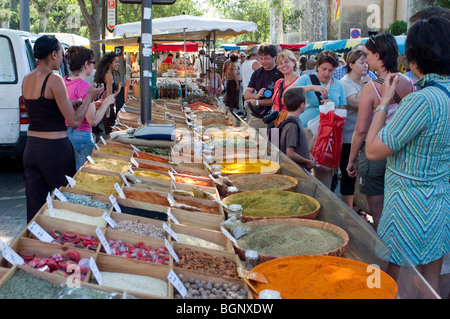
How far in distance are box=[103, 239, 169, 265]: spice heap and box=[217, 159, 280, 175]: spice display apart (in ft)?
6.26

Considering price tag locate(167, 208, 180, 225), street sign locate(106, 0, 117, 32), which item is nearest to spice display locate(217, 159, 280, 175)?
price tag locate(167, 208, 180, 225)

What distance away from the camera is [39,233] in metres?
2.49

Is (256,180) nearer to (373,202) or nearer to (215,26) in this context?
(373,202)

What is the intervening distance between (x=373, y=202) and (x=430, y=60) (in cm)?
125

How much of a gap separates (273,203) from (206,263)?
1.10 meters

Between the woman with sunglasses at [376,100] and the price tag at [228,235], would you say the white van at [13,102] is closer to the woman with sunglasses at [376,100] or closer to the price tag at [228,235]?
the price tag at [228,235]

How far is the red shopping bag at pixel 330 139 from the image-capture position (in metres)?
4.66

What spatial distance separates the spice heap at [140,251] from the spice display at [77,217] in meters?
0.33

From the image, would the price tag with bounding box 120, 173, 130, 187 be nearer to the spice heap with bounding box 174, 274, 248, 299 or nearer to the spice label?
the spice label

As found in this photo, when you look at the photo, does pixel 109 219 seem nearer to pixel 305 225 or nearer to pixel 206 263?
pixel 206 263

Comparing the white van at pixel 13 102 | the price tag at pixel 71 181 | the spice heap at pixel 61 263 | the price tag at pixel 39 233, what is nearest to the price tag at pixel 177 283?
the spice heap at pixel 61 263

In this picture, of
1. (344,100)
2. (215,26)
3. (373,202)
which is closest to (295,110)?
(344,100)

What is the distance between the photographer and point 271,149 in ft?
16.2

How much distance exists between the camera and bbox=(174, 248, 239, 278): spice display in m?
2.45
